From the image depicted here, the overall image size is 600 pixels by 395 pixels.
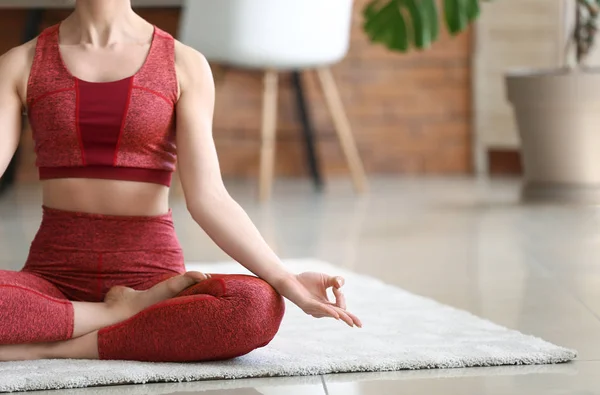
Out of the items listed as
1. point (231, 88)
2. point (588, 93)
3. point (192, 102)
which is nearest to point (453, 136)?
point (231, 88)

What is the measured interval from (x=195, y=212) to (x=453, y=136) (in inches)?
123

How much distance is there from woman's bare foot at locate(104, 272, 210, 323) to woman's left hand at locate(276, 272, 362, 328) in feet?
0.35

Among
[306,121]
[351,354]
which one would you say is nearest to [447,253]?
[351,354]

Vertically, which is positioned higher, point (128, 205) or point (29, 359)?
point (128, 205)

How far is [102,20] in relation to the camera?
53.5 inches

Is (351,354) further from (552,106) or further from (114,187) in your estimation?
(552,106)

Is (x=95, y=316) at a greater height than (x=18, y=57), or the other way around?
(x=18, y=57)

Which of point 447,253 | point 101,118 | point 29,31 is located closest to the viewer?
point 101,118

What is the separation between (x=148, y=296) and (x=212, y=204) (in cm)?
13

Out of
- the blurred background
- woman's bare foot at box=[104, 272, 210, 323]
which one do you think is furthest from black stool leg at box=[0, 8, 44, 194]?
woman's bare foot at box=[104, 272, 210, 323]

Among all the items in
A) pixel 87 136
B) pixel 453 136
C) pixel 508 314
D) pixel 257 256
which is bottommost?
pixel 453 136

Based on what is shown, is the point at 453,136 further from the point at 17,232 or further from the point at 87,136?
the point at 87,136

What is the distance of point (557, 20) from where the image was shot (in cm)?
416

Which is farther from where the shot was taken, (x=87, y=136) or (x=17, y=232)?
(x=17, y=232)
